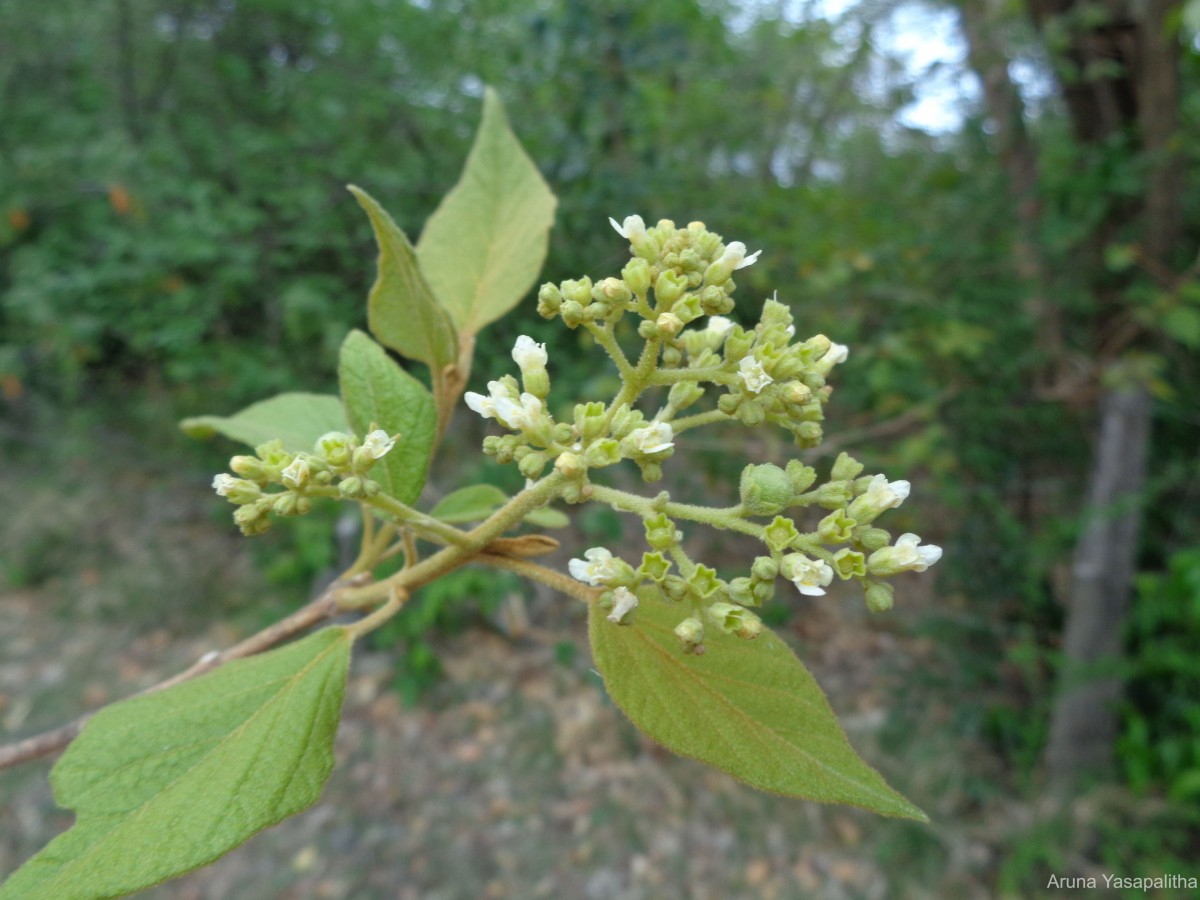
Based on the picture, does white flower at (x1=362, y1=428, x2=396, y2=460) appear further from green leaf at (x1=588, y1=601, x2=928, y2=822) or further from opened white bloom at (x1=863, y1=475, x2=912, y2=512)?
opened white bloom at (x1=863, y1=475, x2=912, y2=512)

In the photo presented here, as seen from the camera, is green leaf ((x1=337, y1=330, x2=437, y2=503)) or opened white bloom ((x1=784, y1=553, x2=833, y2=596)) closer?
opened white bloom ((x1=784, y1=553, x2=833, y2=596))

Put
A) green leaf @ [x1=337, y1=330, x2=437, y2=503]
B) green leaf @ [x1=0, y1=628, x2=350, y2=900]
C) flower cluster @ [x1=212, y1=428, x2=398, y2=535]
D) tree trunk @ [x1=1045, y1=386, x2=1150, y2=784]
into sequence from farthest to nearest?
tree trunk @ [x1=1045, y1=386, x2=1150, y2=784], green leaf @ [x1=337, y1=330, x2=437, y2=503], flower cluster @ [x1=212, y1=428, x2=398, y2=535], green leaf @ [x1=0, y1=628, x2=350, y2=900]

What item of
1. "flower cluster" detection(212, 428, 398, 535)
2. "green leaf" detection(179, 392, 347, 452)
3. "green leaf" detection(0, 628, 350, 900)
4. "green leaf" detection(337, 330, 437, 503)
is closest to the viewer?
"green leaf" detection(0, 628, 350, 900)

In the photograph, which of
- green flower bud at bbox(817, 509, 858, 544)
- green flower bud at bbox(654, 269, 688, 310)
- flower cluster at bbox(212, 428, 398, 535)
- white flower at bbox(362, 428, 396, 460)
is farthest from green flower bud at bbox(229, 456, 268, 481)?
green flower bud at bbox(817, 509, 858, 544)

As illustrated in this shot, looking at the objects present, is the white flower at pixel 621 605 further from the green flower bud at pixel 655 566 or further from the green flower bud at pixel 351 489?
the green flower bud at pixel 351 489

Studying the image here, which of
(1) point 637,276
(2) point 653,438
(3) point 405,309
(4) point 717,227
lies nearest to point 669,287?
(1) point 637,276

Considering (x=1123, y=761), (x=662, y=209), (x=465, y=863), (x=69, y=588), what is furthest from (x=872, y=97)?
(x=69, y=588)

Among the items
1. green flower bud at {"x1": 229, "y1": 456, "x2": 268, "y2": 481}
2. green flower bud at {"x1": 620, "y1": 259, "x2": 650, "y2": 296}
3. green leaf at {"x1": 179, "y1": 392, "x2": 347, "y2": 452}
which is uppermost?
green flower bud at {"x1": 620, "y1": 259, "x2": 650, "y2": 296}
